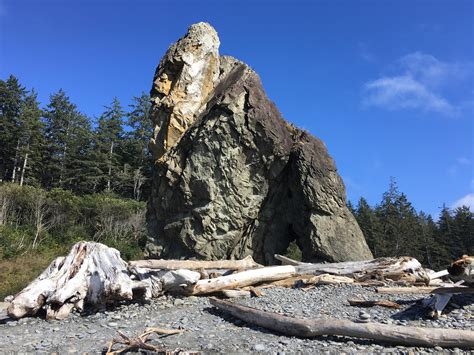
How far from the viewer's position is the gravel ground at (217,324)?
246 inches

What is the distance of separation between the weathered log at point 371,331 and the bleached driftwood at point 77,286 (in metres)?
3.44

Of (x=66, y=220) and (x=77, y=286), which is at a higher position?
(x=66, y=220)

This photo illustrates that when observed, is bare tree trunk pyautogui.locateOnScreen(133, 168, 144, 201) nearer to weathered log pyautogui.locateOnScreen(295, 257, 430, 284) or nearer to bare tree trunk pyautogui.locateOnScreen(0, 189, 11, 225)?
bare tree trunk pyautogui.locateOnScreen(0, 189, 11, 225)

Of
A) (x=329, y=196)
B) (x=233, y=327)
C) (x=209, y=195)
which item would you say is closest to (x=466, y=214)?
(x=329, y=196)

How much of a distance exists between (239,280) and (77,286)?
393 cm

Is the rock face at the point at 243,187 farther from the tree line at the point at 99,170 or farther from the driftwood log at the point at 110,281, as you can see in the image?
the tree line at the point at 99,170

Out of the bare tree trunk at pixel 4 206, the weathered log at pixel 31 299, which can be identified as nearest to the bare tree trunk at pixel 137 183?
the bare tree trunk at pixel 4 206

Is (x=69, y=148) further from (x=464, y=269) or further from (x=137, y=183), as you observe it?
(x=464, y=269)

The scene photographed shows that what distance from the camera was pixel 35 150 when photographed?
164ft

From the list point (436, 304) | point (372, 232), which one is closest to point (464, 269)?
point (436, 304)

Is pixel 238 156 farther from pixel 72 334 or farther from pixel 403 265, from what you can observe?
pixel 72 334

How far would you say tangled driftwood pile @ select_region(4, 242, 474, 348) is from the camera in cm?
628

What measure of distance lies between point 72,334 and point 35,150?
160ft

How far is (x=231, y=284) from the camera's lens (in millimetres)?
10039
